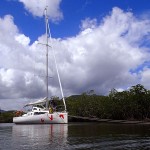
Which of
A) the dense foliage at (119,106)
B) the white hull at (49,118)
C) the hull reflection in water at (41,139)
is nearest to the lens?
the hull reflection in water at (41,139)

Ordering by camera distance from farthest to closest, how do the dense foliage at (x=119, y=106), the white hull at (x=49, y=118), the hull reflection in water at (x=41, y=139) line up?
1. the dense foliage at (x=119, y=106)
2. the white hull at (x=49, y=118)
3. the hull reflection in water at (x=41, y=139)

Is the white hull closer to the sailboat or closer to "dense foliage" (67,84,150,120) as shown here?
the sailboat

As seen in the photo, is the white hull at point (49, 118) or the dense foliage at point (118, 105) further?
the dense foliage at point (118, 105)

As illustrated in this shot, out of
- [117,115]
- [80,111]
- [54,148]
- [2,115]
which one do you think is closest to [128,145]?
[54,148]

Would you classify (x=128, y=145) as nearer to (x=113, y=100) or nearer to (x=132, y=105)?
(x=132, y=105)

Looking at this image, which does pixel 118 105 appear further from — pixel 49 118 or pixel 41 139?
pixel 41 139

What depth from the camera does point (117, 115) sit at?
12506 centimetres

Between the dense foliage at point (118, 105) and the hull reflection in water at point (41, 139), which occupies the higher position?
the dense foliage at point (118, 105)

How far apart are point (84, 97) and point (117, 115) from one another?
87.7 feet

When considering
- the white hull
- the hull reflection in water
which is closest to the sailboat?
the white hull

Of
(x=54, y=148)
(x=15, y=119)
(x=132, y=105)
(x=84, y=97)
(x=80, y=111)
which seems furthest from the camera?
(x=84, y=97)

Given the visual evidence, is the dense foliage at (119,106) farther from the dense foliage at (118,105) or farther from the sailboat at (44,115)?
the sailboat at (44,115)

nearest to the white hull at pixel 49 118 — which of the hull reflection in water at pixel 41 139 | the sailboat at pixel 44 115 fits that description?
the sailboat at pixel 44 115

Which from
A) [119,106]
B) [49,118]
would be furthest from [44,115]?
[119,106]
